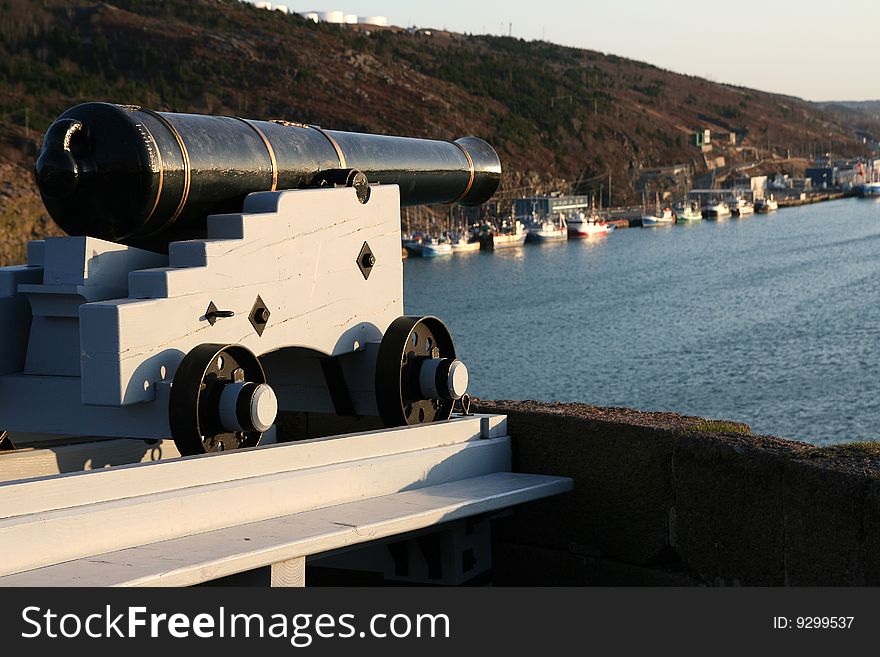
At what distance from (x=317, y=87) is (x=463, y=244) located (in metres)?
23.8

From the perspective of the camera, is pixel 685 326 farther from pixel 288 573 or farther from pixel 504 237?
pixel 504 237

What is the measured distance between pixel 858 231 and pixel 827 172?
2512 inches

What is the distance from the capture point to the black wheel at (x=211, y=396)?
15.9 ft

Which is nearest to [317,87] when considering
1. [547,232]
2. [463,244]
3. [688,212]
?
[547,232]

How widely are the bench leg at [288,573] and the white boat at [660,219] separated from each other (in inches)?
3670

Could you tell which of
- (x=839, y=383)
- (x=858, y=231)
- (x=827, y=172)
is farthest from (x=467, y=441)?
(x=827, y=172)

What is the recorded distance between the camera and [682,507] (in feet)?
16.2

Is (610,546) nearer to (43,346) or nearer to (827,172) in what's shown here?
(43,346)

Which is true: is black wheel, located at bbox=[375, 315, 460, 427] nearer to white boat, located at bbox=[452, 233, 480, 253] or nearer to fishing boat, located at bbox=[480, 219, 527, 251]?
white boat, located at bbox=[452, 233, 480, 253]

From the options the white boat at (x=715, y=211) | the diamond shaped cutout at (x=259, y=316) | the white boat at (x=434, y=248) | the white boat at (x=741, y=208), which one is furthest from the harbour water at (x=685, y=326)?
the white boat at (x=741, y=208)

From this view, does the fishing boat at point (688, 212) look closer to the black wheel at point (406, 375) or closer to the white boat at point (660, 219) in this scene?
the white boat at point (660, 219)

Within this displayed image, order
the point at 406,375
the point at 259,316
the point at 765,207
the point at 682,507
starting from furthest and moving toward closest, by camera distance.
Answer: the point at 765,207 < the point at 406,375 < the point at 259,316 < the point at 682,507

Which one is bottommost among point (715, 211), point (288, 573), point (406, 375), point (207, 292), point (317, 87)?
point (715, 211)

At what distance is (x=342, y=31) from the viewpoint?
11219 centimetres
